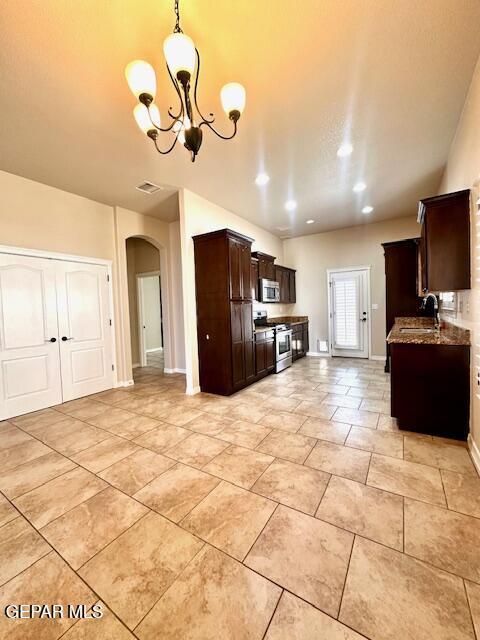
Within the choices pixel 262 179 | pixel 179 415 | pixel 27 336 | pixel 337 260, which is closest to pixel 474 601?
pixel 179 415

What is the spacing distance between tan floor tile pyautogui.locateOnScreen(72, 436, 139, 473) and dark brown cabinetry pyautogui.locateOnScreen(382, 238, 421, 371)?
4.82 meters

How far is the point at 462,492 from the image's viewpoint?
1.88 metres

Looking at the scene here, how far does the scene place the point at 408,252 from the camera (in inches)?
199

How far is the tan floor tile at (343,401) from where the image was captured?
355cm

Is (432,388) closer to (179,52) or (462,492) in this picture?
(462,492)

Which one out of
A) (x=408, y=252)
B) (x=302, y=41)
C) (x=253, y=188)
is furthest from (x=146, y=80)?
(x=408, y=252)

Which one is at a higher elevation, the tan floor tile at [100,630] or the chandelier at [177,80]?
the chandelier at [177,80]

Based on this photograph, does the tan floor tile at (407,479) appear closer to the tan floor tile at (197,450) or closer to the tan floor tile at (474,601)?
the tan floor tile at (474,601)

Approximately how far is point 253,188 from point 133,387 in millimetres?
4001

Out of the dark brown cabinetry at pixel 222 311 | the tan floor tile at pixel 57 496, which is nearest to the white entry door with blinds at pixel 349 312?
the dark brown cabinetry at pixel 222 311

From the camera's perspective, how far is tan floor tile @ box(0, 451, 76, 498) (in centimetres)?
211

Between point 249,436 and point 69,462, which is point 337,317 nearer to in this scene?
point 249,436

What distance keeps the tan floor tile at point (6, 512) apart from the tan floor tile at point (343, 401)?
131 inches

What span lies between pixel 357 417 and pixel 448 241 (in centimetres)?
211
